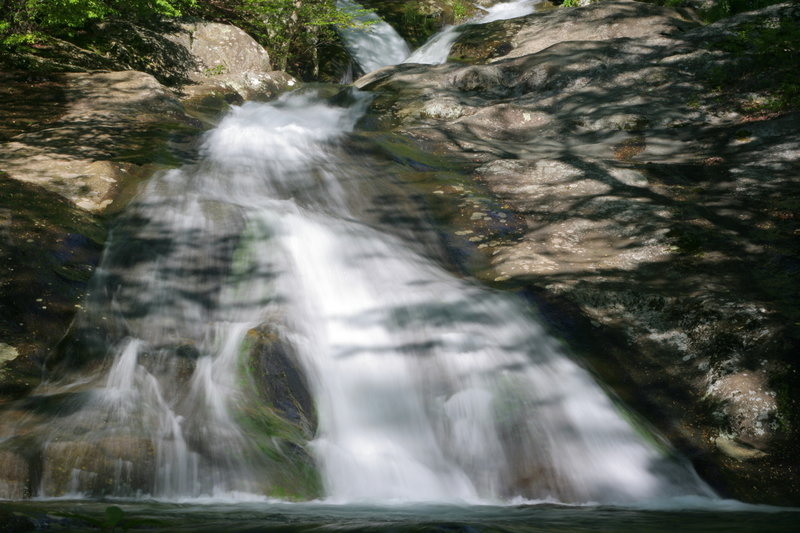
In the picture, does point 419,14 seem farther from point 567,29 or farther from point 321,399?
point 321,399

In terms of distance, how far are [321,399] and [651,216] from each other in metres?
4.11

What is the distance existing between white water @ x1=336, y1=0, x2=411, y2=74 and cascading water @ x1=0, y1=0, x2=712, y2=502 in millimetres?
11601

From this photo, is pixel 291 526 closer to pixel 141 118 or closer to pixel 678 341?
pixel 678 341

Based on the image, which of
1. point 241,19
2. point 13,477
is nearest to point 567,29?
point 241,19

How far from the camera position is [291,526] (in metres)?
2.06

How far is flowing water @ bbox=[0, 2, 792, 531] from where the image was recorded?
3.09 metres

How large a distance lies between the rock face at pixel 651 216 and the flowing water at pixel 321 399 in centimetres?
46

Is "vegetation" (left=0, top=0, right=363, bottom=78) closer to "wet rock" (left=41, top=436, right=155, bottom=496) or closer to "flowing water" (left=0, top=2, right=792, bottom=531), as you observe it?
"flowing water" (left=0, top=2, right=792, bottom=531)

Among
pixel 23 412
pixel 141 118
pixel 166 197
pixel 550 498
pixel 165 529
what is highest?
pixel 141 118

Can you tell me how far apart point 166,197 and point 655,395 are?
5.37m

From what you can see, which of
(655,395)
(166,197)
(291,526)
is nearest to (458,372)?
(655,395)

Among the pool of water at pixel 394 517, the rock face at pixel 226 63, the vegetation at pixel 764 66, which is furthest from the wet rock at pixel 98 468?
the rock face at pixel 226 63

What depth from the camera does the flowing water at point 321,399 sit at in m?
3.09

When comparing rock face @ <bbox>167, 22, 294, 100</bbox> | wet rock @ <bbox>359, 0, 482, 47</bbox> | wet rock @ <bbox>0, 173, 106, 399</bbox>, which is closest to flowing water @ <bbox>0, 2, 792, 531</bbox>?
wet rock @ <bbox>0, 173, 106, 399</bbox>
